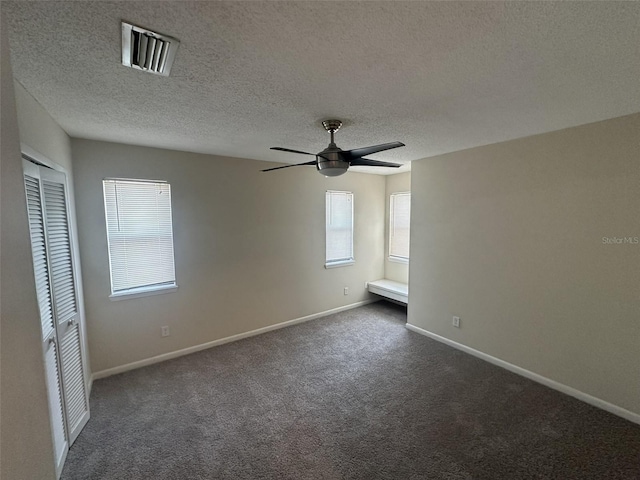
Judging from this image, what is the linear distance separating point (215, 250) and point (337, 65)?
278 centimetres

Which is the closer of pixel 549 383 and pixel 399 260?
pixel 549 383

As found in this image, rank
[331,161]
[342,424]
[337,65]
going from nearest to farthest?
[337,65]
[331,161]
[342,424]

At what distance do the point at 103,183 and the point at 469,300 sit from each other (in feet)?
14.1

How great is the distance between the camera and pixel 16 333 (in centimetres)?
91

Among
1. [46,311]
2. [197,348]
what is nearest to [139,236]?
[46,311]

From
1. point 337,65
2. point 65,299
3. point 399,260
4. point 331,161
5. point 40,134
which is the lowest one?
point 399,260

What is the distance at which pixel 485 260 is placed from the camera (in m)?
3.19

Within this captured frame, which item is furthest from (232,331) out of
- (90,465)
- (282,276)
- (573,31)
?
(573,31)

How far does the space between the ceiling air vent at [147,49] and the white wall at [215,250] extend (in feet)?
6.37

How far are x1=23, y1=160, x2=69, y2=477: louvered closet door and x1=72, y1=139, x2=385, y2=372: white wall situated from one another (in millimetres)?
1107

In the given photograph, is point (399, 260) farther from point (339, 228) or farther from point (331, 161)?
point (331, 161)

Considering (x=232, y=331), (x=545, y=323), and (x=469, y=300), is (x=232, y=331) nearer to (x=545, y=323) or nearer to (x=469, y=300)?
(x=469, y=300)

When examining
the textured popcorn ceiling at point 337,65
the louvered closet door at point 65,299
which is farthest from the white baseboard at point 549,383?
the louvered closet door at point 65,299

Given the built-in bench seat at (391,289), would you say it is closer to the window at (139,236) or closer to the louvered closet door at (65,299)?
the window at (139,236)
